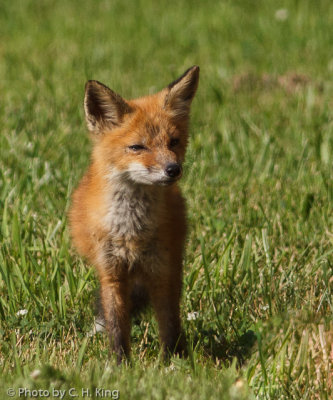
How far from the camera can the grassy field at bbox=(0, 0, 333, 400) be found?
3.82 metres

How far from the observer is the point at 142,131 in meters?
4.21

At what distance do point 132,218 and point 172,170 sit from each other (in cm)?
45

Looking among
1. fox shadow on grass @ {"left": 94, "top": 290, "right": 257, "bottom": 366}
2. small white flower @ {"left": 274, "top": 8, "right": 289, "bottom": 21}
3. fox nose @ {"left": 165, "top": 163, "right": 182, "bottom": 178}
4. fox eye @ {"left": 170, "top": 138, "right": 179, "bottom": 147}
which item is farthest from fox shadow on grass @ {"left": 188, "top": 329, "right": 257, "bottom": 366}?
small white flower @ {"left": 274, "top": 8, "right": 289, "bottom": 21}

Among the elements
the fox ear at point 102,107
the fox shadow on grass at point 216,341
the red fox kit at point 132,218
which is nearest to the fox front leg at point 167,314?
the red fox kit at point 132,218

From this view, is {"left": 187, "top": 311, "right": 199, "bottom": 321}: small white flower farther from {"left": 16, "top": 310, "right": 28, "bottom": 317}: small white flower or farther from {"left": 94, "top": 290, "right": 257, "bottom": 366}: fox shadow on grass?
{"left": 16, "top": 310, "right": 28, "bottom": 317}: small white flower

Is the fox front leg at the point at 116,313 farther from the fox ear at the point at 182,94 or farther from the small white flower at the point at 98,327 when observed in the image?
the fox ear at the point at 182,94

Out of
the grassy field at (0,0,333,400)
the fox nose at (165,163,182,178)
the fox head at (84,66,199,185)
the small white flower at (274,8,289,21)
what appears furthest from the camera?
the small white flower at (274,8,289,21)

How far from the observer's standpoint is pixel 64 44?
11.6 metres

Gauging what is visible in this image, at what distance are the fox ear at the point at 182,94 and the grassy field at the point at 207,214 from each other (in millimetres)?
697

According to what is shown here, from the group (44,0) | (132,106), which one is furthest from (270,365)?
(44,0)

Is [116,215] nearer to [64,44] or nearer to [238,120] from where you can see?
[238,120]

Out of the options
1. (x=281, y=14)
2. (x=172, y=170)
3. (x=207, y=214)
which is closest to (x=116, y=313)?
(x=172, y=170)

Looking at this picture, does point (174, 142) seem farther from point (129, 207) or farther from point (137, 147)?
point (129, 207)

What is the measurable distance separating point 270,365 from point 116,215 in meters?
1.27
